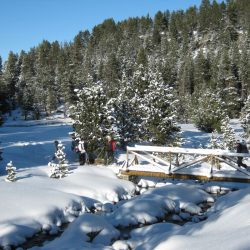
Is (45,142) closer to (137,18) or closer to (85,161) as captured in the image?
(85,161)

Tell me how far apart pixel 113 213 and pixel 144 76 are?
23784 mm

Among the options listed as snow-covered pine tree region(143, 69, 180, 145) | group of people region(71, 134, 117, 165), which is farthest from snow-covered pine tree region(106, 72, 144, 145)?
group of people region(71, 134, 117, 165)

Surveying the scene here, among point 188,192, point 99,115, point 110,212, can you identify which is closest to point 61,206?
point 110,212

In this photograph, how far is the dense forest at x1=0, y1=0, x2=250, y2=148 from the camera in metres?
28.8

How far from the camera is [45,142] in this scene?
32.8 metres

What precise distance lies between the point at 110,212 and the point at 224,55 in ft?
232

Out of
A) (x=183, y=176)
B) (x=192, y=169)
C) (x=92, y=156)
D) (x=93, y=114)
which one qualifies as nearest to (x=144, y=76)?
(x=93, y=114)

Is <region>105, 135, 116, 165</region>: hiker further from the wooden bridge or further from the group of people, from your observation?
the wooden bridge

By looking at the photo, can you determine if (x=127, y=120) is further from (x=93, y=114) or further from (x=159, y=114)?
(x=93, y=114)

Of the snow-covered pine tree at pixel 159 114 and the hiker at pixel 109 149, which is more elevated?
the snow-covered pine tree at pixel 159 114

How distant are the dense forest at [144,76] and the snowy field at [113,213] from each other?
525 centimetres

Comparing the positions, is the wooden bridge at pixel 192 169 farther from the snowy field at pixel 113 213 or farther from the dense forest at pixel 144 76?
the dense forest at pixel 144 76

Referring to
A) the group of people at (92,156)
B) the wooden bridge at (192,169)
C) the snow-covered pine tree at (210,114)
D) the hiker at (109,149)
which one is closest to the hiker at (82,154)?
the group of people at (92,156)

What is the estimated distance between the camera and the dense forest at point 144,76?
1133 inches
